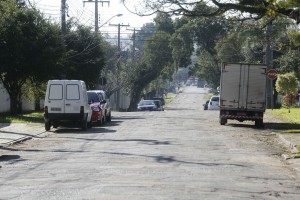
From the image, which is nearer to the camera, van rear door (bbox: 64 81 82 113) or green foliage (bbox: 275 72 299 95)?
van rear door (bbox: 64 81 82 113)

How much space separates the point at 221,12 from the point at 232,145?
5405mm

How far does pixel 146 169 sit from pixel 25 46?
21.9 metres

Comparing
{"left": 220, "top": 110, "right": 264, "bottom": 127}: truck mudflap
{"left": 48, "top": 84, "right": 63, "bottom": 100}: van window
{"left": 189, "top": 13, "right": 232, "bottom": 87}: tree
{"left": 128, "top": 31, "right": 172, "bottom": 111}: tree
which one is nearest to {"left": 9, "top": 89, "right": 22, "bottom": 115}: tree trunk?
{"left": 48, "top": 84, "right": 63, "bottom": 100}: van window

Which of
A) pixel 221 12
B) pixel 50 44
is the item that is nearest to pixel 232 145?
pixel 221 12

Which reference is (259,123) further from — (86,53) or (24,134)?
(86,53)

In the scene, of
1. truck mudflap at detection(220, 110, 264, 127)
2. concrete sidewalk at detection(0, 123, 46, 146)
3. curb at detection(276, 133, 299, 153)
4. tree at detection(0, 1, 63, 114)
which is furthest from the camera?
tree at detection(0, 1, 63, 114)

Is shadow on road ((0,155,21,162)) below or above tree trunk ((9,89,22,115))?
below

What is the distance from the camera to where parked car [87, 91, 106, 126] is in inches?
1215

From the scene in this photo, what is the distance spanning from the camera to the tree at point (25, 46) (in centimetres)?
3400

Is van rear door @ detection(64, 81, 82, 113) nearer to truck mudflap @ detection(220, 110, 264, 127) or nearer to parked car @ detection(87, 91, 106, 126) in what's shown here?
parked car @ detection(87, 91, 106, 126)

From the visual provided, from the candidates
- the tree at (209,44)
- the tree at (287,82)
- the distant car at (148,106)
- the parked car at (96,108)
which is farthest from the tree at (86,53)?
the tree at (209,44)

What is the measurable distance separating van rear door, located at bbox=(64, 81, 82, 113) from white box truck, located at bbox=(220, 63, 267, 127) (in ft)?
22.9

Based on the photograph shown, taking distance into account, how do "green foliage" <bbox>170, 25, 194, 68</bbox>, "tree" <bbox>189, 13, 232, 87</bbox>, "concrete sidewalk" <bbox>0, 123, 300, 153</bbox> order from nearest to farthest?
1. "concrete sidewalk" <bbox>0, 123, 300, 153</bbox>
2. "green foliage" <bbox>170, 25, 194, 68</bbox>
3. "tree" <bbox>189, 13, 232, 87</bbox>

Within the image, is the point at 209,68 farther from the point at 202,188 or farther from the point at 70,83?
the point at 202,188
